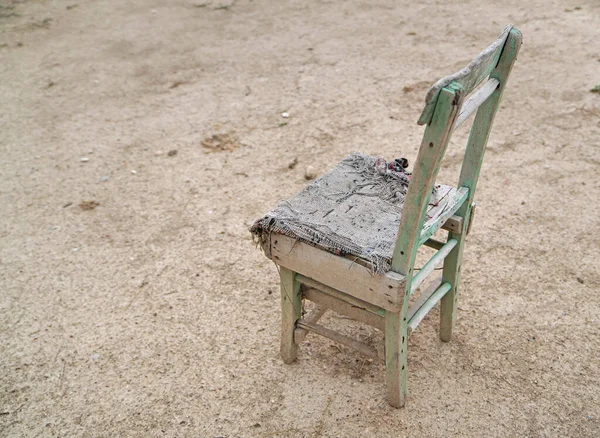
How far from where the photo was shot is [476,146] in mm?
1966

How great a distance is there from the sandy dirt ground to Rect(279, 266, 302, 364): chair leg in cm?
7

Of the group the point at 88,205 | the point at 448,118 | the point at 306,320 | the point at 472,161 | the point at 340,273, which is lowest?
the point at 88,205

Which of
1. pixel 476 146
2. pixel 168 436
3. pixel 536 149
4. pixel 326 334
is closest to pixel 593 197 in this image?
pixel 536 149

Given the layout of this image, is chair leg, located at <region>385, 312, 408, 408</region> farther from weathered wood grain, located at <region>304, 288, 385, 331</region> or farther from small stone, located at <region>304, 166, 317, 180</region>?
small stone, located at <region>304, 166, 317, 180</region>

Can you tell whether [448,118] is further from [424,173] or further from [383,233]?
[383,233]

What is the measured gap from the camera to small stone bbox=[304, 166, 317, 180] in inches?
133

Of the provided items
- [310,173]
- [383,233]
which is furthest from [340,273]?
[310,173]

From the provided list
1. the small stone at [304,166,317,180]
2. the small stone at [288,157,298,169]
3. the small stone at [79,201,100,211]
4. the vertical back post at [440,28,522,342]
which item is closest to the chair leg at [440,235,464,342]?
the vertical back post at [440,28,522,342]

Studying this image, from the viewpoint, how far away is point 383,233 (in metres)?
1.87

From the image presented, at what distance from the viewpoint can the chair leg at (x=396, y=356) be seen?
189cm

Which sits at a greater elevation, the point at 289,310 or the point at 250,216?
the point at 289,310

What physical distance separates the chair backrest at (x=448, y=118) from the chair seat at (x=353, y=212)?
13cm

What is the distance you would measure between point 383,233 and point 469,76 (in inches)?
23.1

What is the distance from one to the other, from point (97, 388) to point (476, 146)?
162 centimetres
